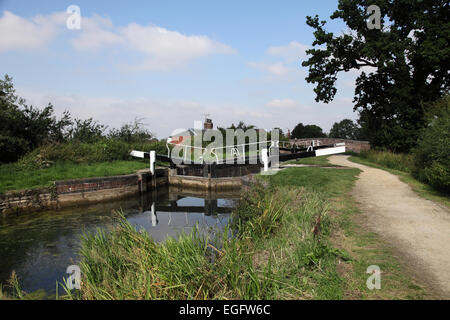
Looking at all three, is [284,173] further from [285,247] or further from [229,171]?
[285,247]

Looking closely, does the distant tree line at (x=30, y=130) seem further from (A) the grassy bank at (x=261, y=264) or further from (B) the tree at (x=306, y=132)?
(B) the tree at (x=306, y=132)

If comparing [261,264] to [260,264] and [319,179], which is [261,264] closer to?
[260,264]

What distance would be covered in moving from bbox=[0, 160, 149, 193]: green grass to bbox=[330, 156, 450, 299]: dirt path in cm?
1211

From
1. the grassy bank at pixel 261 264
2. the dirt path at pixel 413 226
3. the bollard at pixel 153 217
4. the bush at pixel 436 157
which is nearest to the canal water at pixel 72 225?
the bollard at pixel 153 217

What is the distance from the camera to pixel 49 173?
1291cm

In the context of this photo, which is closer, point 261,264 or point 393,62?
point 261,264

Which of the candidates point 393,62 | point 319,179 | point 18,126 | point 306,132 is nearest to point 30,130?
point 18,126

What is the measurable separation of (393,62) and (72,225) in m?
19.0

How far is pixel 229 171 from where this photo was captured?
17.0 metres

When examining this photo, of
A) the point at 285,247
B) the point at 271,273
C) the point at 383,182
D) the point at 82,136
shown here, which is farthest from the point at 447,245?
the point at 82,136

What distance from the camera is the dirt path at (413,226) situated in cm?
386

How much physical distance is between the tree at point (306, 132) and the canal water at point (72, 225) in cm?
3016

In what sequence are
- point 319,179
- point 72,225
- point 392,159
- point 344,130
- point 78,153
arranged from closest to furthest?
point 72,225 → point 319,179 → point 392,159 → point 78,153 → point 344,130

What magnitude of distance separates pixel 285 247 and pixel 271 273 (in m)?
0.87
